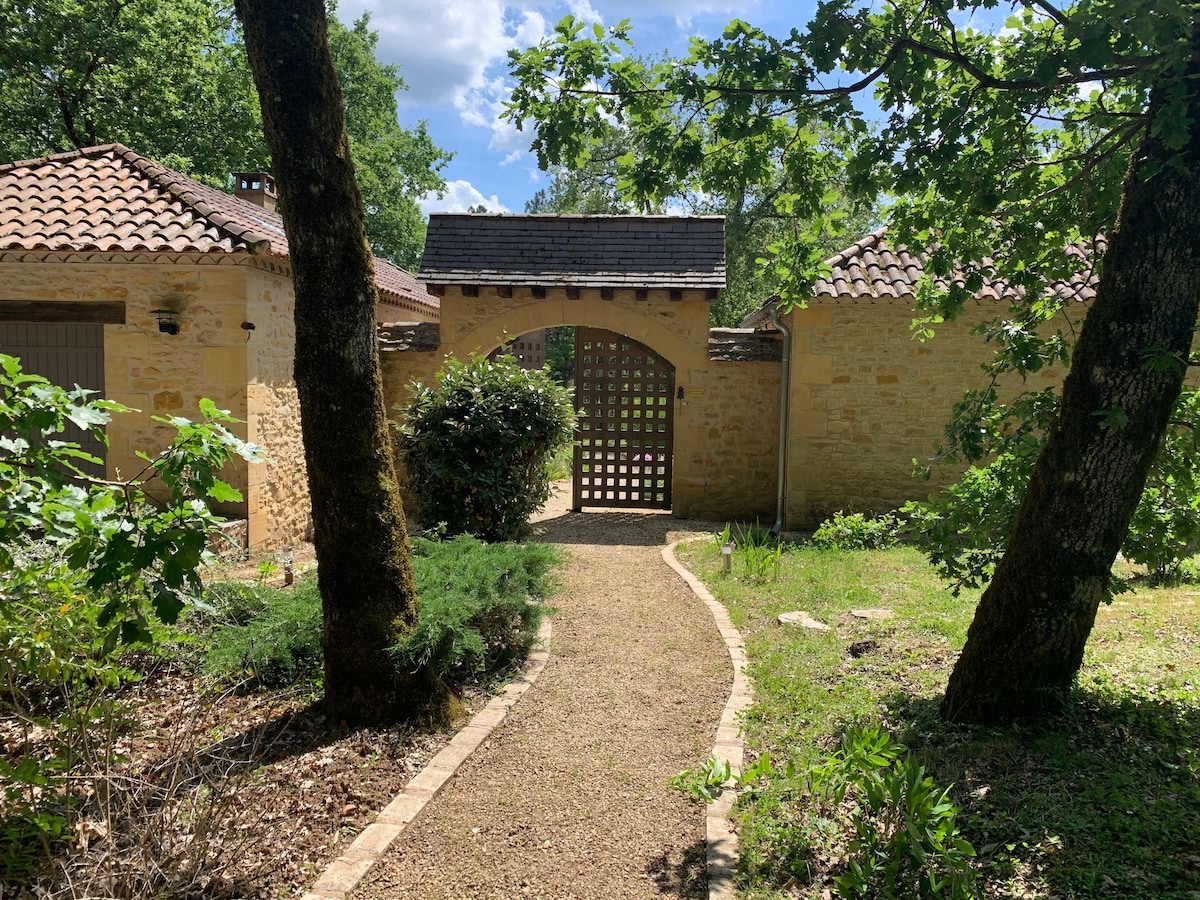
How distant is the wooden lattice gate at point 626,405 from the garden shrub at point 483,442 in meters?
3.57

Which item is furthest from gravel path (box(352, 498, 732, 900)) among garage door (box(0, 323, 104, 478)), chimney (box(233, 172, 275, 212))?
chimney (box(233, 172, 275, 212))

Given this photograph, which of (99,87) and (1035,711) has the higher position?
(99,87)

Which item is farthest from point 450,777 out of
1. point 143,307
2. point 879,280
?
point 879,280

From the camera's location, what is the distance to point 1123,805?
338cm

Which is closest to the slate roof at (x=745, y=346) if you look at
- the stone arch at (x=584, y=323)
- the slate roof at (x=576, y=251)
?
the stone arch at (x=584, y=323)

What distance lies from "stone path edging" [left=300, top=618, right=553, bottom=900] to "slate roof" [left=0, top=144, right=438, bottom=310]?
499 centimetres

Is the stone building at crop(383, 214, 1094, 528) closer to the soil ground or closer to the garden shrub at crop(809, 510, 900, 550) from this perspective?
the garden shrub at crop(809, 510, 900, 550)

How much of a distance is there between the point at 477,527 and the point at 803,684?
4.29 metres

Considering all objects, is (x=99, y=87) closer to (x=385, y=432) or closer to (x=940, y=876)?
(x=385, y=432)

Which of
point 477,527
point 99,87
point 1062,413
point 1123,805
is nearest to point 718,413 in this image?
point 477,527

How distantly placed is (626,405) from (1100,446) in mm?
9046

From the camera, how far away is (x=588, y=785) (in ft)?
13.3

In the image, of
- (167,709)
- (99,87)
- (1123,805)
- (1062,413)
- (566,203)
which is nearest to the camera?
(1123,805)

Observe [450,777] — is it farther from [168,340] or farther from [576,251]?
[576,251]
